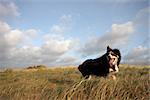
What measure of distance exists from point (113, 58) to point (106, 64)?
0.46 m

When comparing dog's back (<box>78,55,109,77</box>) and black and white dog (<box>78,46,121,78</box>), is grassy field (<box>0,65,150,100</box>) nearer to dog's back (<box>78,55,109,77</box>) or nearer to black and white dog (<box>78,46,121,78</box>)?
black and white dog (<box>78,46,121,78</box>)

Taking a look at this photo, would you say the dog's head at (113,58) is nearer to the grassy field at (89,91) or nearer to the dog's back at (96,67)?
the dog's back at (96,67)

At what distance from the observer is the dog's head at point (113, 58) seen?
43.5ft

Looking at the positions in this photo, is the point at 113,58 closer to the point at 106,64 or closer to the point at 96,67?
the point at 106,64

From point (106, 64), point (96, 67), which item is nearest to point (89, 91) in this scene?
point (106, 64)

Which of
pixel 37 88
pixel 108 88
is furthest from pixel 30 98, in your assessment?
pixel 108 88

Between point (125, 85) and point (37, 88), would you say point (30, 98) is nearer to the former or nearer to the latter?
point (37, 88)

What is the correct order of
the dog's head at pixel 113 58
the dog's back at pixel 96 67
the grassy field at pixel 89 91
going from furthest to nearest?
1. the dog's back at pixel 96 67
2. the dog's head at pixel 113 58
3. the grassy field at pixel 89 91

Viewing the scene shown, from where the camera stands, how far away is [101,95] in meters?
7.09

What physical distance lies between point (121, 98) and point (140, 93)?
0.46m

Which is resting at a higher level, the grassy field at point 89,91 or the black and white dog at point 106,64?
the black and white dog at point 106,64

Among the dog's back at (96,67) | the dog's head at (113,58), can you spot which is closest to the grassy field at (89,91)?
the dog's head at (113,58)

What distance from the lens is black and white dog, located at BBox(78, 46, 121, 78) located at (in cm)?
1331

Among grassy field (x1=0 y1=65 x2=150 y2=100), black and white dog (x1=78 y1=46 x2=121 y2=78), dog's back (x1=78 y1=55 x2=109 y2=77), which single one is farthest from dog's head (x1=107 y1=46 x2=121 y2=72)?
grassy field (x1=0 y1=65 x2=150 y2=100)
